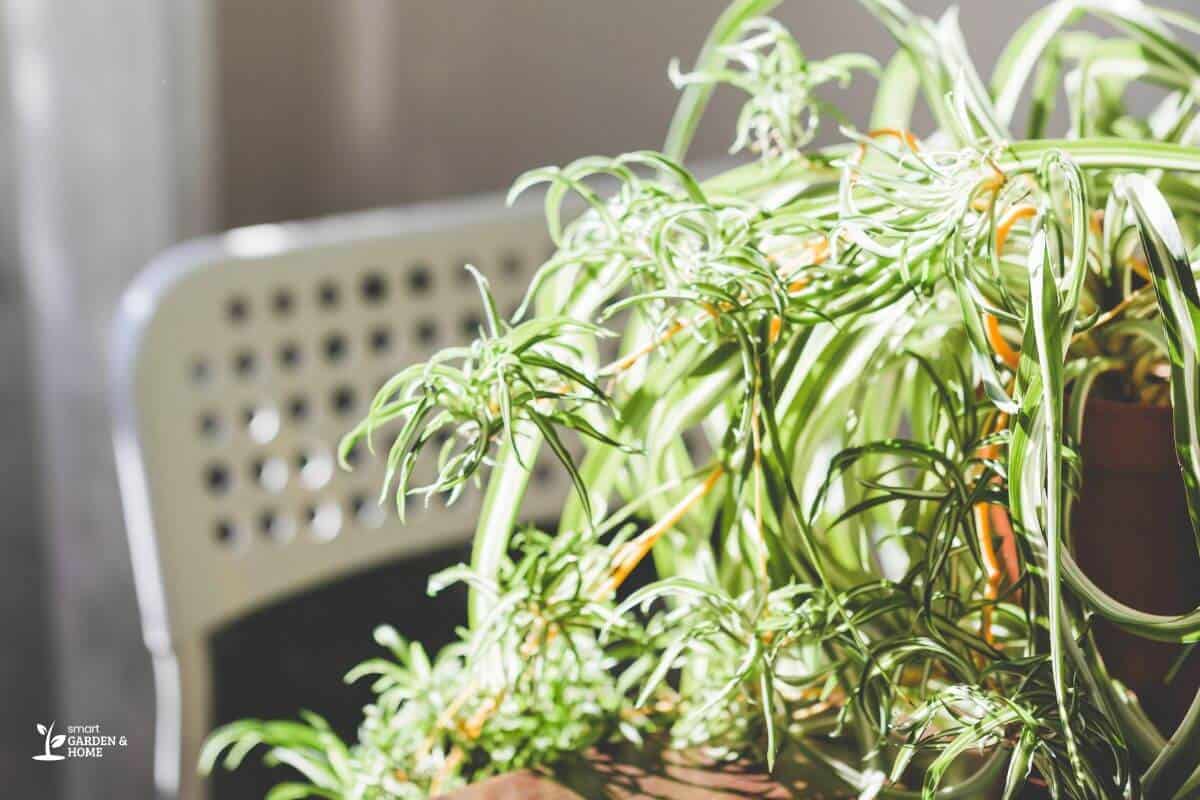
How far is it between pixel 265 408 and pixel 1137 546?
0.71 metres

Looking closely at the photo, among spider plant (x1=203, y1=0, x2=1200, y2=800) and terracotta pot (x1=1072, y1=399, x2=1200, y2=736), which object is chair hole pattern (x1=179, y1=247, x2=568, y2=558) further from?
terracotta pot (x1=1072, y1=399, x2=1200, y2=736)

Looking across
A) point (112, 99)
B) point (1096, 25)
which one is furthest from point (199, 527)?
point (1096, 25)

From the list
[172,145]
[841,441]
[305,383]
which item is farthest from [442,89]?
[841,441]

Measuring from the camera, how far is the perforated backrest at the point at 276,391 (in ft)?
2.99

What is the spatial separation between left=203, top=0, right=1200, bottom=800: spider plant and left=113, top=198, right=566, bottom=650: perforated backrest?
1.35 ft

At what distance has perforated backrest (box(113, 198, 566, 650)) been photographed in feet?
2.99

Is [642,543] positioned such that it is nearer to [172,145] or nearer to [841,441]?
[841,441]

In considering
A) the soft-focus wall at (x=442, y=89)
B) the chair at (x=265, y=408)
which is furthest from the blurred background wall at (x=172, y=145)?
the chair at (x=265, y=408)

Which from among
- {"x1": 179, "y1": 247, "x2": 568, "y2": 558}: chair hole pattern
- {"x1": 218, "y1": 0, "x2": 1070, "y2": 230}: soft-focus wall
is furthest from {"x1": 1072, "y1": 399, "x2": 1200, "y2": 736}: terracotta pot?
{"x1": 218, "y1": 0, "x2": 1070, "y2": 230}: soft-focus wall

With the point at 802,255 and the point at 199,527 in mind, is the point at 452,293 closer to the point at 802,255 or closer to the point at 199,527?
the point at 199,527

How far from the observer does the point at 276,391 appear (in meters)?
0.99

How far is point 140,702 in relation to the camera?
1380 millimetres

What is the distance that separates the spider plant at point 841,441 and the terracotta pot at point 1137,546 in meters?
0.02

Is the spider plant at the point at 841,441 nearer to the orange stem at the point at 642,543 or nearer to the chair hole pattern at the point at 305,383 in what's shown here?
the orange stem at the point at 642,543
